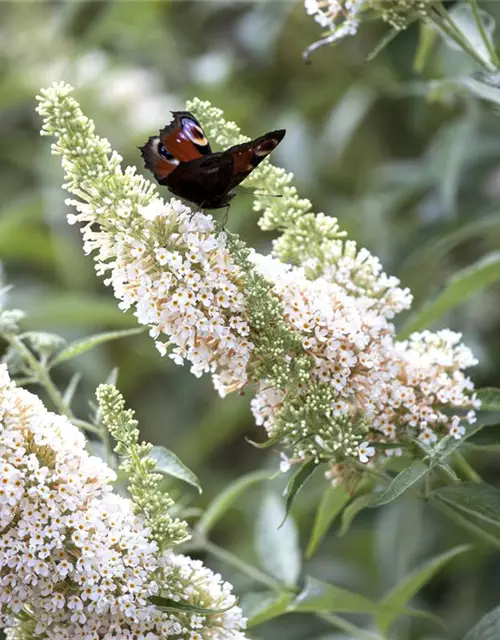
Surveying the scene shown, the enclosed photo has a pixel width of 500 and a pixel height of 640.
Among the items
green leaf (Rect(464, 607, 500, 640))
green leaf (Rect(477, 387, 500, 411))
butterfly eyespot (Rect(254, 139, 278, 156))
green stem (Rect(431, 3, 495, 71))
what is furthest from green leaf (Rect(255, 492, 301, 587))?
green stem (Rect(431, 3, 495, 71))

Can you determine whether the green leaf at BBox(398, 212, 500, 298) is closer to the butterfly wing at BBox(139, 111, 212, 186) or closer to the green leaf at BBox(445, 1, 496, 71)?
the green leaf at BBox(445, 1, 496, 71)

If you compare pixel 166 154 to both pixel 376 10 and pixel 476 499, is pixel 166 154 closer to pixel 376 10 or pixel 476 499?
pixel 376 10

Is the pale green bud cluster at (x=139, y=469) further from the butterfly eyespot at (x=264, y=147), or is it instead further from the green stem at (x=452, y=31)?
the green stem at (x=452, y=31)

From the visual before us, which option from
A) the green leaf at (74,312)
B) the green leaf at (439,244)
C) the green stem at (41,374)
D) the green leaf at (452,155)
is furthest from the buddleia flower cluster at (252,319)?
the green leaf at (74,312)

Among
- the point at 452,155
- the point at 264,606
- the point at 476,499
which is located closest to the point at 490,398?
the point at 476,499

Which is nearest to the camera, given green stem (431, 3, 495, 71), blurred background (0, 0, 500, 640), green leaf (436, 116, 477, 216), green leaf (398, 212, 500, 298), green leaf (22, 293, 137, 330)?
green stem (431, 3, 495, 71)

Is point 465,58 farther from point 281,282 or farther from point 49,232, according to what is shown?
point 49,232

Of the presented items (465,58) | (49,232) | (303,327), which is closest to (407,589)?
(303,327)
